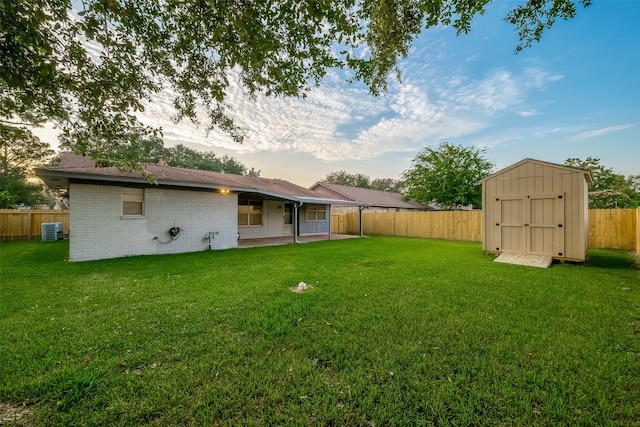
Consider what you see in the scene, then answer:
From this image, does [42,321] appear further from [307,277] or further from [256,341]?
[307,277]

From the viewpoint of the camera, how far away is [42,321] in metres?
3.27

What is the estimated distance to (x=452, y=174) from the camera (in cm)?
2147

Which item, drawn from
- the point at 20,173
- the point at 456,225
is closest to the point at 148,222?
the point at 456,225

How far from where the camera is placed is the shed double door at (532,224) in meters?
7.27

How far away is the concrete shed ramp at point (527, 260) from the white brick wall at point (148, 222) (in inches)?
371

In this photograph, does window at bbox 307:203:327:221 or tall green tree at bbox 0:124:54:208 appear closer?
window at bbox 307:203:327:221

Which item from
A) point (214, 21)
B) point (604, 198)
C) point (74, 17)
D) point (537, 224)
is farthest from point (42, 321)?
point (604, 198)

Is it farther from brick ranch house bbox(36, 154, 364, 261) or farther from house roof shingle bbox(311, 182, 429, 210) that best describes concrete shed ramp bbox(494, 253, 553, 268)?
house roof shingle bbox(311, 182, 429, 210)

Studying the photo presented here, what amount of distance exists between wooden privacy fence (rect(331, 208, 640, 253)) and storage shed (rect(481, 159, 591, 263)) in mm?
3049

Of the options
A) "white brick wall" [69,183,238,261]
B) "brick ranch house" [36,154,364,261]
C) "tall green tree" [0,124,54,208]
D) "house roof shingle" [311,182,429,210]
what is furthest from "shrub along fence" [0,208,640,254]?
"white brick wall" [69,183,238,261]

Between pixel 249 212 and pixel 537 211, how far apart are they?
11480 millimetres

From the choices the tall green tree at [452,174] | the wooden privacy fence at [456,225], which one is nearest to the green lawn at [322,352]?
the wooden privacy fence at [456,225]

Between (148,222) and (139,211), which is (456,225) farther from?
(139,211)

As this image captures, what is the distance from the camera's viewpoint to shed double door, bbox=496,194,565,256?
23.8 feet
